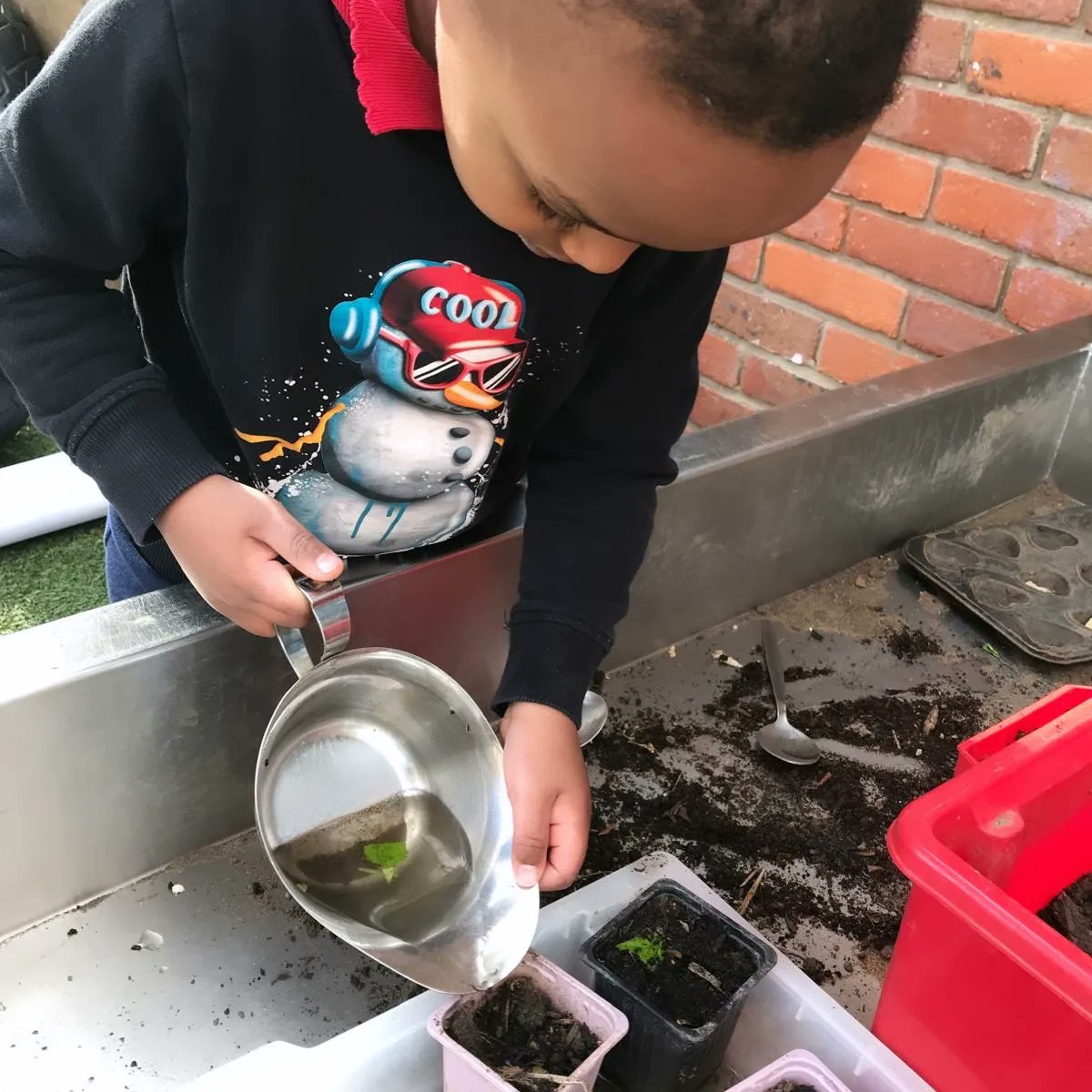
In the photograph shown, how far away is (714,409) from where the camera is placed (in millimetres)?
1809

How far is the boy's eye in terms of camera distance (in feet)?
1.47

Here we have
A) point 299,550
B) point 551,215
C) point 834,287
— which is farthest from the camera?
point 834,287

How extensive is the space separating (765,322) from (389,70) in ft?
3.89

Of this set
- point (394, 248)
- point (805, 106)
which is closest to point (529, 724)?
point (394, 248)

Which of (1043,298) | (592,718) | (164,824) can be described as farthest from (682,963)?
(1043,298)

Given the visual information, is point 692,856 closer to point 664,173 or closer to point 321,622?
point 321,622

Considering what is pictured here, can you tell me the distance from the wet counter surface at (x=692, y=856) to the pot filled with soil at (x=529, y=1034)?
0.27 ft

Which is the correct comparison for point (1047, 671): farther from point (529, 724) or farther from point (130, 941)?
point (130, 941)

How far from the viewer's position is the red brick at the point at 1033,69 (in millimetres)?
1157

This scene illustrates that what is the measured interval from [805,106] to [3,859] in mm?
574

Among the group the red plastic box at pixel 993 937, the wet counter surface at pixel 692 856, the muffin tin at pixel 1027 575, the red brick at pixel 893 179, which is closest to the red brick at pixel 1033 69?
the red brick at pixel 893 179

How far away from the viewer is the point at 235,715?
2.19 feet

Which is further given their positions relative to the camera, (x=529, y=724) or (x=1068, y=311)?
(x=1068, y=311)

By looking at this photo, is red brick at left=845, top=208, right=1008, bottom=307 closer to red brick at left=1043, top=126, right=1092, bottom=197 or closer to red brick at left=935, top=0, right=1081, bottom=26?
red brick at left=1043, top=126, right=1092, bottom=197
